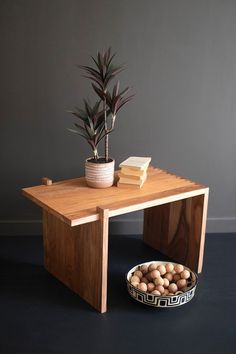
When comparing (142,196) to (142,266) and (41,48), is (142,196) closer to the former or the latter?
(142,266)

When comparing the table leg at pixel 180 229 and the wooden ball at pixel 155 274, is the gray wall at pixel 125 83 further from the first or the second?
the wooden ball at pixel 155 274

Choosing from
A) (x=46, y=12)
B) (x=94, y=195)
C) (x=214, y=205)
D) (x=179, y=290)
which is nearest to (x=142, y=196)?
(x=94, y=195)

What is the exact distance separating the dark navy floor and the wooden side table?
0.10m

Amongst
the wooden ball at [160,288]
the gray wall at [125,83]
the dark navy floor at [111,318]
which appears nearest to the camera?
the dark navy floor at [111,318]

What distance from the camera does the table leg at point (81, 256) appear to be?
225cm

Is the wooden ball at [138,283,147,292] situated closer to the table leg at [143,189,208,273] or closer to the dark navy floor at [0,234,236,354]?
the dark navy floor at [0,234,236,354]

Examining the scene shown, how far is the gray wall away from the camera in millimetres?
2811

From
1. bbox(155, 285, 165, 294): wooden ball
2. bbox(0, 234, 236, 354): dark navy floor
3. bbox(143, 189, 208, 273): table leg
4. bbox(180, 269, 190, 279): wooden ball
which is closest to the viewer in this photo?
bbox(0, 234, 236, 354): dark navy floor

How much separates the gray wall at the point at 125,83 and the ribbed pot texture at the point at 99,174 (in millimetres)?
522

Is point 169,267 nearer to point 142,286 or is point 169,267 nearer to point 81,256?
point 142,286

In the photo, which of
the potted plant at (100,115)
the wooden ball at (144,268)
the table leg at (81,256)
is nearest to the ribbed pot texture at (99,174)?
the potted plant at (100,115)

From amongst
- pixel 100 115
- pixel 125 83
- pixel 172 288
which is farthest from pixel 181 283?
pixel 125 83

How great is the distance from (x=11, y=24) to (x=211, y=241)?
1739 mm

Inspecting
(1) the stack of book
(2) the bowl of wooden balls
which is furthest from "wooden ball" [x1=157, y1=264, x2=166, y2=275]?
(1) the stack of book
